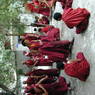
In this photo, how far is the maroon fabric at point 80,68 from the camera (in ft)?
22.1

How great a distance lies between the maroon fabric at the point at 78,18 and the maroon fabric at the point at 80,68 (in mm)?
654

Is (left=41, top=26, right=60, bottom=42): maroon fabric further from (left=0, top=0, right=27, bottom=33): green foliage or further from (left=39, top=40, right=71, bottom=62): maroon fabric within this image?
(left=0, top=0, right=27, bottom=33): green foliage

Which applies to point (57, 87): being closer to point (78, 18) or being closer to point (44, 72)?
point (44, 72)

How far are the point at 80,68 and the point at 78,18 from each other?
1.10m

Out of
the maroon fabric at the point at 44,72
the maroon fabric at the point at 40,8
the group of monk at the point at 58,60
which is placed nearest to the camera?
the group of monk at the point at 58,60

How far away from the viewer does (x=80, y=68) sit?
6816 mm

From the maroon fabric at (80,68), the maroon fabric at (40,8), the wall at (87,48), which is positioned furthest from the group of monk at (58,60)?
the maroon fabric at (40,8)

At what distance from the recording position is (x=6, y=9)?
11953 millimetres

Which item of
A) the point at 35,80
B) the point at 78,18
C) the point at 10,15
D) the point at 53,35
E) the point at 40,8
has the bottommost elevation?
the point at 35,80

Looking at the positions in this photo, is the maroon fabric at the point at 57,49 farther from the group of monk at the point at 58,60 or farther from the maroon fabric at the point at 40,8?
the maroon fabric at the point at 40,8

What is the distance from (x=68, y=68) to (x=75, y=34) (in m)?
1.39

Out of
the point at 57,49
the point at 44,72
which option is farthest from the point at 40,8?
the point at 57,49

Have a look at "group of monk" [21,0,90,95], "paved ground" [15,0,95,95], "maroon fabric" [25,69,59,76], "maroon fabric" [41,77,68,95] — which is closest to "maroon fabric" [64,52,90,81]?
"group of monk" [21,0,90,95]

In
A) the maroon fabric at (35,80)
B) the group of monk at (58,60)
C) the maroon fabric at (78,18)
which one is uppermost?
the maroon fabric at (78,18)
